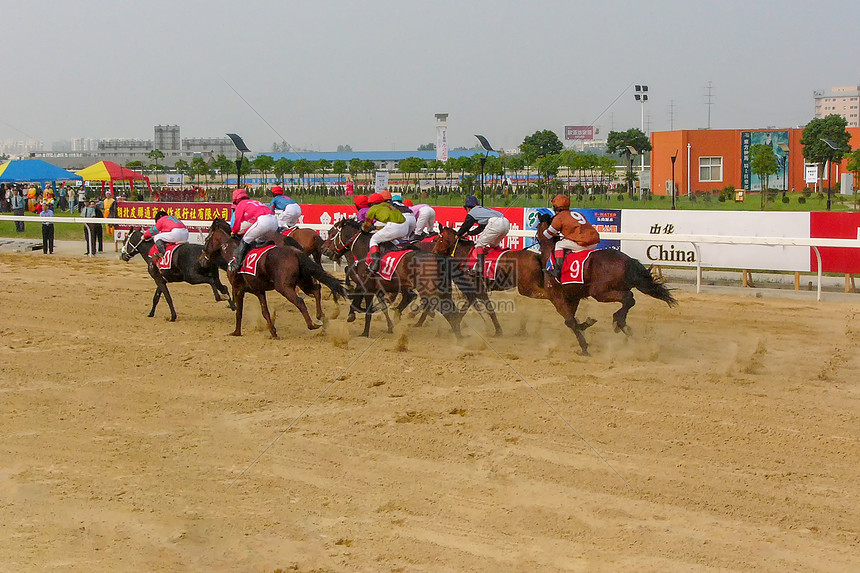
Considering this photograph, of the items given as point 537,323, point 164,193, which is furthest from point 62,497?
point 164,193

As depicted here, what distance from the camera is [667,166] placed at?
4416 cm

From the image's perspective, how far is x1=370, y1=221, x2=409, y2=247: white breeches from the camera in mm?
11219

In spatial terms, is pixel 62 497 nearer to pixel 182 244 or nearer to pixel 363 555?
pixel 363 555

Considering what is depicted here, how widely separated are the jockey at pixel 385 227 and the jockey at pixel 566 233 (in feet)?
6.88

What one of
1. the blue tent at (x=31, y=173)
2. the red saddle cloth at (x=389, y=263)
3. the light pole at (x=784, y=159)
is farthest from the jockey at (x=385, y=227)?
the light pole at (x=784, y=159)

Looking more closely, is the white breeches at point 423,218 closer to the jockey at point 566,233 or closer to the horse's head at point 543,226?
the horse's head at point 543,226

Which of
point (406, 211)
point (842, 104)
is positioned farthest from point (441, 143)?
point (842, 104)

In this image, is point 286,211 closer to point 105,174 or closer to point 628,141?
point 105,174

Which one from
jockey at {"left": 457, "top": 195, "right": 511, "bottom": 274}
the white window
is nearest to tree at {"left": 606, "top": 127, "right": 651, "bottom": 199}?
the white window

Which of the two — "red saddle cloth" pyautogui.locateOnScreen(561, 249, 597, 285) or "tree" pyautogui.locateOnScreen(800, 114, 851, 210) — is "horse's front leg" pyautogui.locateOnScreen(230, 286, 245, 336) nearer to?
"red saddle cloth" pyautogui.locateOnScreen(561, 249, 597, 285)

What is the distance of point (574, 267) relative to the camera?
32.3 feet

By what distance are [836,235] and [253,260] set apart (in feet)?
31.9

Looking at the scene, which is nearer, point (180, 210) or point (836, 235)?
point (836, 235)

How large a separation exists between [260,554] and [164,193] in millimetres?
40181
